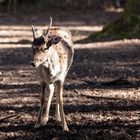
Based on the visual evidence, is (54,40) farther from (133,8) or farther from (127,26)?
(133,8)

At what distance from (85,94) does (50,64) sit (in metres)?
2.61

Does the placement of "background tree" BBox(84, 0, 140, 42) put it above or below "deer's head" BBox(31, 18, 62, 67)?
below

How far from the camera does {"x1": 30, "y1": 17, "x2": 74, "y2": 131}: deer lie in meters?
7.29

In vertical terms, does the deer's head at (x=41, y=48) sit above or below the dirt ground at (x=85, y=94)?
above

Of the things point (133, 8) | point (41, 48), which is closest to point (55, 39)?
point (41, 48)

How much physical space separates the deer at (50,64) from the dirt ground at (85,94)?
0.22 metres

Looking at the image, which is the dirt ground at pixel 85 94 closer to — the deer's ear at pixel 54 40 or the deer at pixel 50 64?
the deer at pixel 50 64

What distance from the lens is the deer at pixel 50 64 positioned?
729 centimetres

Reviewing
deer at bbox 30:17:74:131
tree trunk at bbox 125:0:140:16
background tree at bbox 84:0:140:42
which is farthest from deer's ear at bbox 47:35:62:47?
tree trunk at bbox 125:0:140:16

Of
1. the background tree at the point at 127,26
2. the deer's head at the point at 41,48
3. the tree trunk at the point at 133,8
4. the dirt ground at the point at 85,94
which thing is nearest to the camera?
the deer's head at the point at 41,48

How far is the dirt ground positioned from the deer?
0.71ft

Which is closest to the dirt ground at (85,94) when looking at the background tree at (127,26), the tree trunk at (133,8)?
the background tree at (127,26)

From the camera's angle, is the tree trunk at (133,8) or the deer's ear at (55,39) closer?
the deer's ear at (55,39)

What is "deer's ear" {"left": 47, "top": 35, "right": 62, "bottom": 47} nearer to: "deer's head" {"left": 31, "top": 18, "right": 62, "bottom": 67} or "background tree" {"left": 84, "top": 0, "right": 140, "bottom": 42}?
"deer's head" {"left": 31, "top": 18, "right": 62, "bottom": 67}
